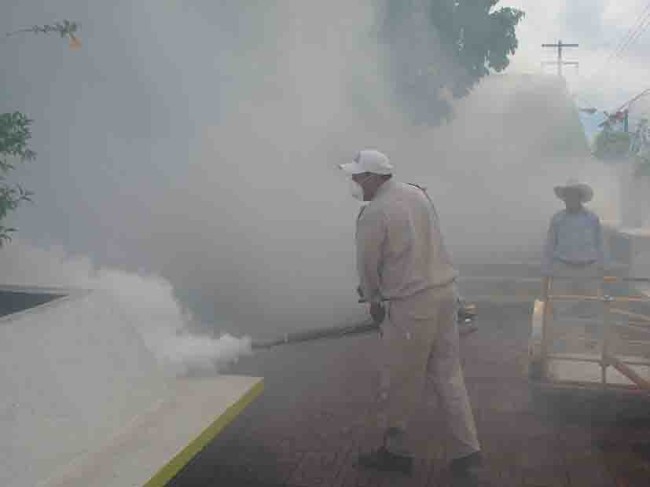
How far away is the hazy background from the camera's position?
24.8 ft

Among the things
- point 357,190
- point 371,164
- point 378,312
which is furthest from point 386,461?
point 371,164

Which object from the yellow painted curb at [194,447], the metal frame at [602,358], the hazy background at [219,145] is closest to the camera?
the yellow painted curb at [194,447]

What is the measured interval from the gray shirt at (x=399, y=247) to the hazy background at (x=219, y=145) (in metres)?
3.92

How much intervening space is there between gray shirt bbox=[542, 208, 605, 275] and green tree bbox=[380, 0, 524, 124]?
827 centimetres

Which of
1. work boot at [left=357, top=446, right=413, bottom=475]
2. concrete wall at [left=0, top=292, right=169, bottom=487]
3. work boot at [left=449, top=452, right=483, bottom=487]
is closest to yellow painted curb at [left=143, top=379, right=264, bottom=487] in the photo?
concrete wall at [left=0, top=292, right=169, bottom=487]

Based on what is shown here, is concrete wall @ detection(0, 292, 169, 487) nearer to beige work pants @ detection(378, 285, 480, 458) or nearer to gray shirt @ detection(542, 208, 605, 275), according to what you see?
beige work pants @ detection(378, 285, 480, 458)

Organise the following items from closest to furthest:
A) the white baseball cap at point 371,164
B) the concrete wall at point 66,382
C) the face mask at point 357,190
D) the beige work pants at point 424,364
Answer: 1. the concrete wall at point 66,382
2. the beige work pants at point 424,364
3. the white baseball cap at point 371,164
4. the face mask at point 357,190

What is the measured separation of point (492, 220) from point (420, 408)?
1084cm

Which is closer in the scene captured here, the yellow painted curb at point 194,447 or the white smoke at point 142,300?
the yellow painted curb at point 194,447

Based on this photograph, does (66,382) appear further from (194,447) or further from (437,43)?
(437,43)

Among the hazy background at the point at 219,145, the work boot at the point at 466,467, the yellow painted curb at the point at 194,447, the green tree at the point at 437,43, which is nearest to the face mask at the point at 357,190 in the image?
the yellow painted curb at the point at 194,447

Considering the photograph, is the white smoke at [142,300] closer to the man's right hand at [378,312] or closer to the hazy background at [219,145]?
the hazy background at [219,145]

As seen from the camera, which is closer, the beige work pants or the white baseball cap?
the beige work pants

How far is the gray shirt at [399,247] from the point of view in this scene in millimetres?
3719
